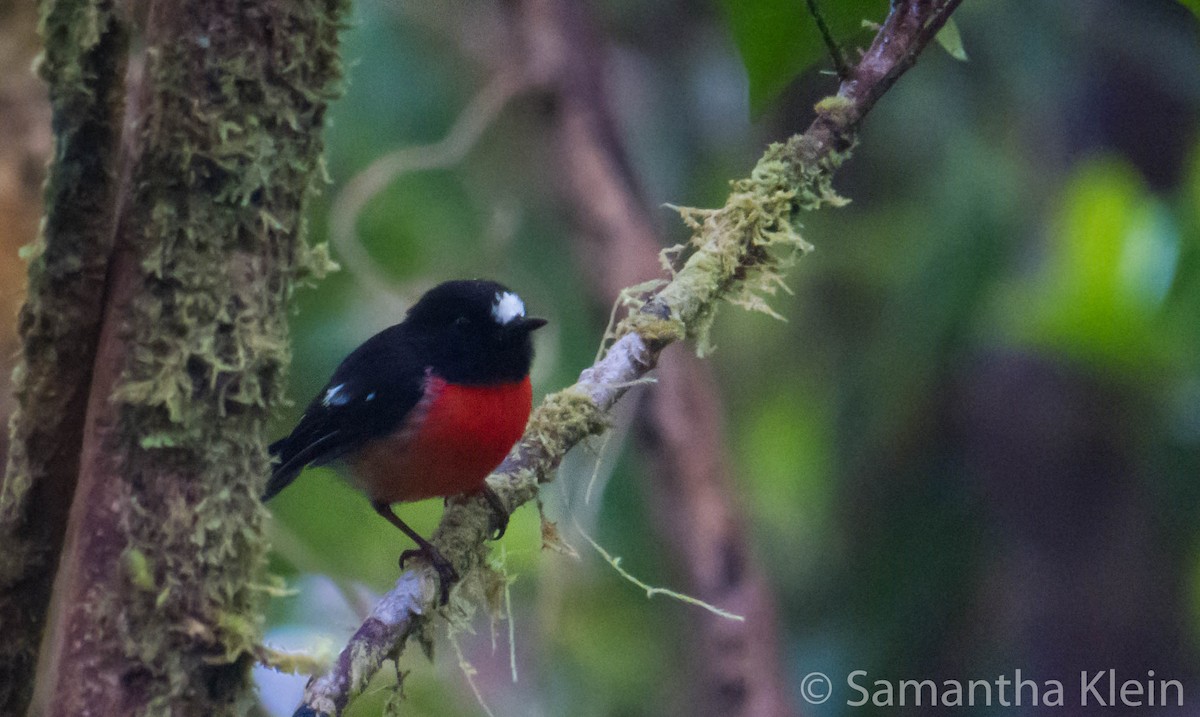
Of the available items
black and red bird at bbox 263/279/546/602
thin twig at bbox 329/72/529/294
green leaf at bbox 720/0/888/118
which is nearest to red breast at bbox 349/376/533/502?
black and red bird at bbox 263/279/546/602

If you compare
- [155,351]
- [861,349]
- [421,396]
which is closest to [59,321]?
[155,351]

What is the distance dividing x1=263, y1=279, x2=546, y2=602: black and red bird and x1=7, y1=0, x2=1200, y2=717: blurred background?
1.20 feet

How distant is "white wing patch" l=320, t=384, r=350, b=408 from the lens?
132 inches

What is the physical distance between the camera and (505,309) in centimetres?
338

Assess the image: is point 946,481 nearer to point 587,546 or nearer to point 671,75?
point 587,546

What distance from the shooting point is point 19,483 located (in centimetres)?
135

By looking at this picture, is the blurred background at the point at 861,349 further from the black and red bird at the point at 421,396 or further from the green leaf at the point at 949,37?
the green leaf at the point at 949,37

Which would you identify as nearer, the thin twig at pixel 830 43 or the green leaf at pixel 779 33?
the thin twig at pixel 830 43

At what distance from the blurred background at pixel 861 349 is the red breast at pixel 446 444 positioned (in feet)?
1.36

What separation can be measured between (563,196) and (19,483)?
297 centimetres

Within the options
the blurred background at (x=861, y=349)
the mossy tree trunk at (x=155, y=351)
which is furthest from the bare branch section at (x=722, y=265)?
the mossy tree trunk at (x=155, y=351)

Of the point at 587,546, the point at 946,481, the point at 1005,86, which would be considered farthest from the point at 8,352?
the point at 1005,86

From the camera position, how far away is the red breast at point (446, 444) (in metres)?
3.02
